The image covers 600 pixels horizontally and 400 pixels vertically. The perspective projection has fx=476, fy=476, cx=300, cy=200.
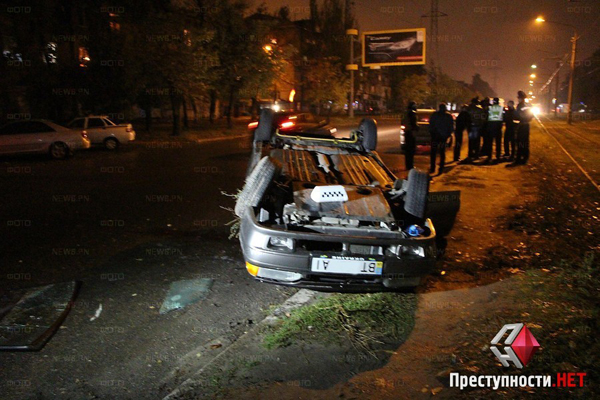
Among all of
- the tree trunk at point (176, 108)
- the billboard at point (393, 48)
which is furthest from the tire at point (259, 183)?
the billboard at point (393, 48)

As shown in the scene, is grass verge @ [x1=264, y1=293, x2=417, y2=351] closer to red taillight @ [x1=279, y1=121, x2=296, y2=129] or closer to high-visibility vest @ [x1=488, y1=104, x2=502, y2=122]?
high-visibility vest @ [x1=488, y1=104, x2=502, y2=122]

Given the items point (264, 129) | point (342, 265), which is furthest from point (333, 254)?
point (264, 129)

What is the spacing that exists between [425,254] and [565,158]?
14574 millimetres

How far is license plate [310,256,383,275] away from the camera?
3.99m

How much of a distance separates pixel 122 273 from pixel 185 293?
39.0 inches

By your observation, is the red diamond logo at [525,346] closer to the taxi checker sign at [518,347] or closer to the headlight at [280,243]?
the taxi checker sign at [518,347]

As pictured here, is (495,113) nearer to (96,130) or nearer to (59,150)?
(59,150)

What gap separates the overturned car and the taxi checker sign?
2.71 ft

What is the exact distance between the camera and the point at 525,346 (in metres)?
3.62

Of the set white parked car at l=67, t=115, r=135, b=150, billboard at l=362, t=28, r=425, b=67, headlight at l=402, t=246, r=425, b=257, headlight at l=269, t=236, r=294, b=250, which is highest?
billboard at l=362, t=28, r=425, b=67

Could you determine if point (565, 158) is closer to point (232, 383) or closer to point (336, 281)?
point (336, 281)

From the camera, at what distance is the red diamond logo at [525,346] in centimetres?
354

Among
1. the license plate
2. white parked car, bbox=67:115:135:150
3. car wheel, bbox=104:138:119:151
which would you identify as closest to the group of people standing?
the license plate

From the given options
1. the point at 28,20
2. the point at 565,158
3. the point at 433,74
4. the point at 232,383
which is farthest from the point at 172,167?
the point at 433,74
